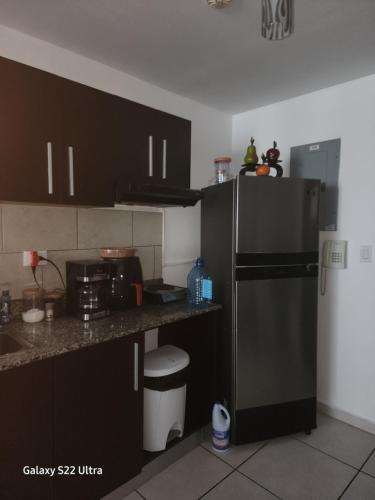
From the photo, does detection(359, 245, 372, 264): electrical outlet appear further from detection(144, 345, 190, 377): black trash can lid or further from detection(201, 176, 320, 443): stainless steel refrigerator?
detection(144, 345, 190, 377): black trash can lid

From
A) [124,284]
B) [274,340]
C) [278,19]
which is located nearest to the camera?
[278,19]

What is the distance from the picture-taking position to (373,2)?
1335mm

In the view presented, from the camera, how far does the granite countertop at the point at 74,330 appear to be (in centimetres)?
117

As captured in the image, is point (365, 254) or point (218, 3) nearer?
point (218, 3)

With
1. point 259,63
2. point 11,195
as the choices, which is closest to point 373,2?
point 259,63

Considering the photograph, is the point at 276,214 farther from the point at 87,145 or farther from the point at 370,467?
the point at 370,467

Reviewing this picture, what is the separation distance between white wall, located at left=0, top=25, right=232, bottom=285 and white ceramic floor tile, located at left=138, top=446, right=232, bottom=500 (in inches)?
45.1

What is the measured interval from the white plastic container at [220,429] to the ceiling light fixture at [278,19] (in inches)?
71.8

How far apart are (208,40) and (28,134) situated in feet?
3.38

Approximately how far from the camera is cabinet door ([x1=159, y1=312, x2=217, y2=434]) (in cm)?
193

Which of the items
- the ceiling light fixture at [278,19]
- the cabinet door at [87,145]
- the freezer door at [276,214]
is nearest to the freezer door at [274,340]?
the freezer door at [276,214]

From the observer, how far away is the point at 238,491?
1561mm

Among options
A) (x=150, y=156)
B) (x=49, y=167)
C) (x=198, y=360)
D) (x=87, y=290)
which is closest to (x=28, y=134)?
Answer: (x=49, y=167)

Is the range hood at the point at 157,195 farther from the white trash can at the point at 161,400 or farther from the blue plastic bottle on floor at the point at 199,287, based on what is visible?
the white trash can at the point at 161,400
